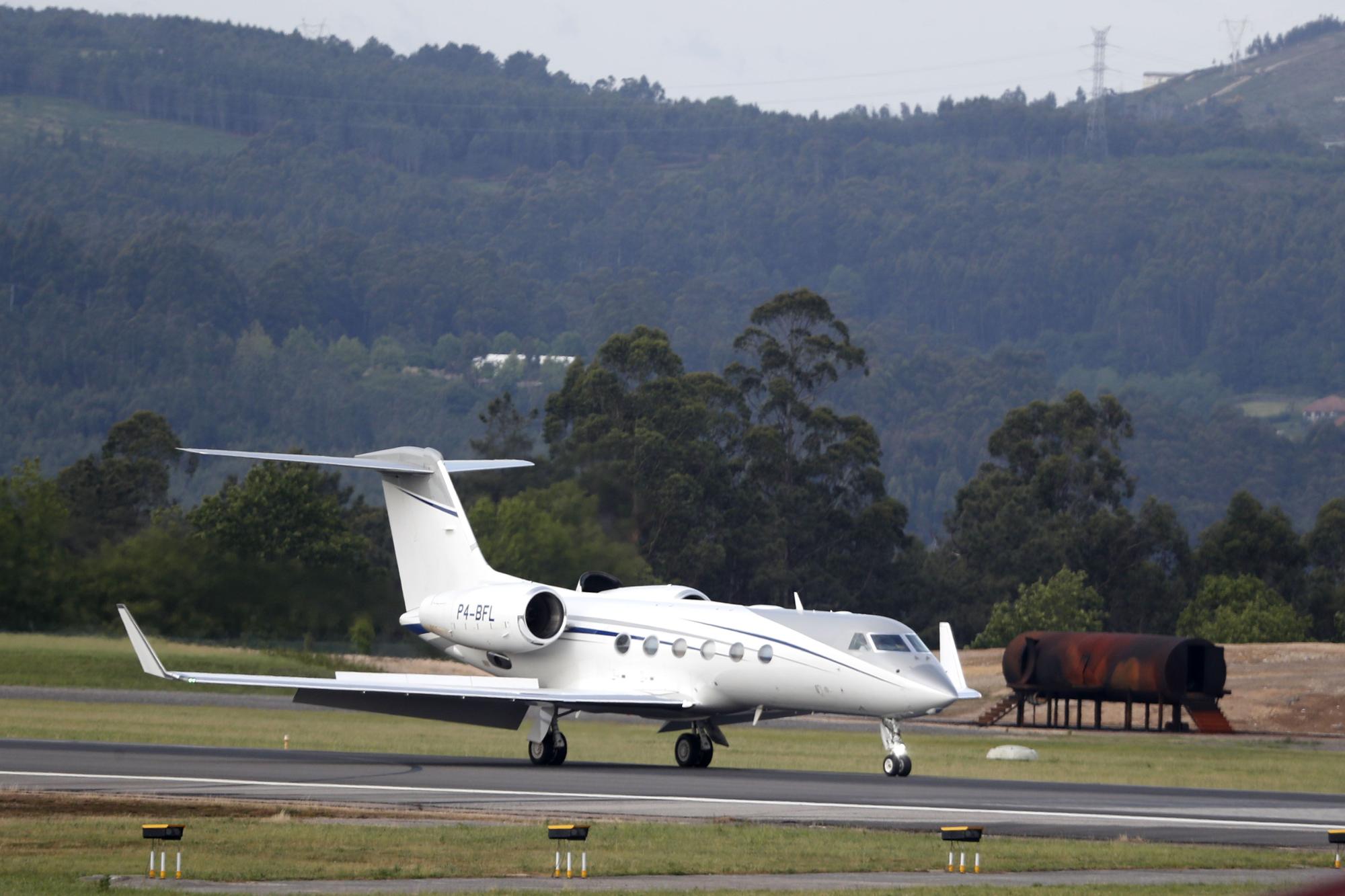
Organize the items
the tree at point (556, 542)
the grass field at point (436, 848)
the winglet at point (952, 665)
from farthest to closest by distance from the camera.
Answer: the tree at point (556, 542)
the winglet at point (952, 665)
the grass field at point (436, 848)

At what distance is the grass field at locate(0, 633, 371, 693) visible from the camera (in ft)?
174

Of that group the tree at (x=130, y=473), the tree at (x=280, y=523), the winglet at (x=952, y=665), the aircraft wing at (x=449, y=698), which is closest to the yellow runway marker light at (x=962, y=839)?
the winglet at (x=952, y=665)

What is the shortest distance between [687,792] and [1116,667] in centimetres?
3257

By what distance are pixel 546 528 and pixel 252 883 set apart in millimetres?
44899

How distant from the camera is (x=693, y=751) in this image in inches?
1238

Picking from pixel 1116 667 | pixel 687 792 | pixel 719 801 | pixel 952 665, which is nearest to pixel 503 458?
pixel 1116 667

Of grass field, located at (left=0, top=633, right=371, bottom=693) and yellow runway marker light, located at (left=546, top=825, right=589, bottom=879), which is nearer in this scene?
yellow runway marker light, located at (left=546, top=825, right=589, bottom=879)

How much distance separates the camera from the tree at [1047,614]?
9094 centimetres

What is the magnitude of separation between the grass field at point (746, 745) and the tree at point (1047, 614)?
39435 mm

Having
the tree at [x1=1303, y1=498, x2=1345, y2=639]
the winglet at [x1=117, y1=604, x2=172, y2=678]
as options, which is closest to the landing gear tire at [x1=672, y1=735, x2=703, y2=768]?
the winglet at [x1=117, y1=604, x2=172, y2=678]

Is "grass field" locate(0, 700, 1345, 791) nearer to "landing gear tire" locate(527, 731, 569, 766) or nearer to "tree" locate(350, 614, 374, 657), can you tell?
"tree" locate(350, 614, 374, 657)

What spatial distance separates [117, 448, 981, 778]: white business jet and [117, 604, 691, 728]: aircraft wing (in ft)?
0.11

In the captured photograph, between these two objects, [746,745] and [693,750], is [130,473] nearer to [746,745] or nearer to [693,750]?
[746,745]

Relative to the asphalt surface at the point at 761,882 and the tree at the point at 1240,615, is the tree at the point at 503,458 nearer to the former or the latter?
the tree at the point at 1240,615
